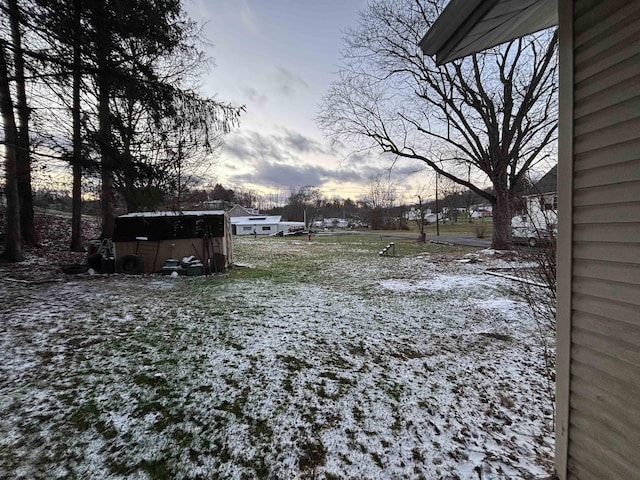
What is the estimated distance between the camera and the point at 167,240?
8.91 metres

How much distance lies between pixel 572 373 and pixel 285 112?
36.2 ft

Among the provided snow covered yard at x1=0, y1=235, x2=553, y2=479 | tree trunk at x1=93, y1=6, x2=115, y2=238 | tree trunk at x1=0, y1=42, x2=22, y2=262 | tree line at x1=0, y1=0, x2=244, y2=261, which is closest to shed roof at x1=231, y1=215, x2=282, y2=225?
tree trunk at x1=0, y1=42, x2=22, y2=262

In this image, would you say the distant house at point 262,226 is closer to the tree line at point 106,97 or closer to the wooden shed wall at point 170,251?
the wooden shed wall at point 170,251

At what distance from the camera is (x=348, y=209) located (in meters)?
69.1

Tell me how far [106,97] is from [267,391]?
16.1 feet

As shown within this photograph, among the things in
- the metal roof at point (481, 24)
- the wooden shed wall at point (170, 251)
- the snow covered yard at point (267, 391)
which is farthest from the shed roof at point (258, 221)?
the metal roof at point (481, 24)

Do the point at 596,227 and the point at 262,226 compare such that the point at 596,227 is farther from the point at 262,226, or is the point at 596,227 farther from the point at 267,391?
the point at 262,226

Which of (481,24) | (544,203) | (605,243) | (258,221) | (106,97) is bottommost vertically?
(605,243)

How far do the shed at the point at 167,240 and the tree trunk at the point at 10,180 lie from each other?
2.17 metres

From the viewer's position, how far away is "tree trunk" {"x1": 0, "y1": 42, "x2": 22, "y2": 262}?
190 inches

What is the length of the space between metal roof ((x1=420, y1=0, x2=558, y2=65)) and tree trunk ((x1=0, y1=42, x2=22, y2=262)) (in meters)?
5.85

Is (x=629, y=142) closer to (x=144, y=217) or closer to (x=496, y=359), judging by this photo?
(x=496, y=359)

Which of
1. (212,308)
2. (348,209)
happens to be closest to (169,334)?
(212,308)

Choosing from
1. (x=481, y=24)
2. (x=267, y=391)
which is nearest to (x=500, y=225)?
(x=481, y=24)
